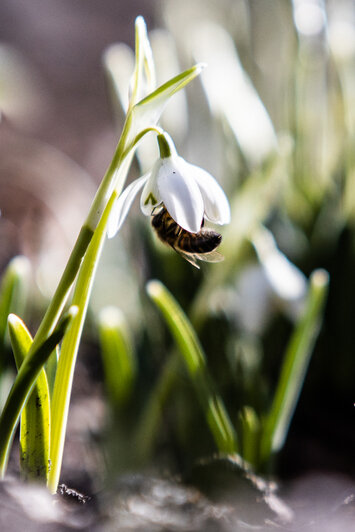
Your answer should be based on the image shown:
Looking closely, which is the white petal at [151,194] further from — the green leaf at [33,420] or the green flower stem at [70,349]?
the green leaf at [33,420]

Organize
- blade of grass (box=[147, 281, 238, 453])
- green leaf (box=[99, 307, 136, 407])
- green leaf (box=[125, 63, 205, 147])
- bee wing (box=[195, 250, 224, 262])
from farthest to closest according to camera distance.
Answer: green leaf (box=[99, 307, 136, 407])
blade of grass (box=[147, 281, 238, 453])
bee wing (box=[195, 250, 224, 262])
green leaf (box=[125, 63, 205, 147])

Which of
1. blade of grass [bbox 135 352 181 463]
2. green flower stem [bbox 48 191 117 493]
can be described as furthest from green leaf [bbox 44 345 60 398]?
blade of grass [bbox 135 352 181 463]

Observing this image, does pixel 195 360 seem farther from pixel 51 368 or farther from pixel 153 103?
pixel 153 103

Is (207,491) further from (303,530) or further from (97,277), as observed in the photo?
(97,277)

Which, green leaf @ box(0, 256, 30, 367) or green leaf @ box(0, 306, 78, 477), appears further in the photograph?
green leaf @ box(0, 256, 30, 367)

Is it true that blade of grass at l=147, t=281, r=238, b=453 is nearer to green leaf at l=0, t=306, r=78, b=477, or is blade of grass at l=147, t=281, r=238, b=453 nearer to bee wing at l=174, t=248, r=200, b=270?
bee wing at l=174, t=248, r=200, b=270

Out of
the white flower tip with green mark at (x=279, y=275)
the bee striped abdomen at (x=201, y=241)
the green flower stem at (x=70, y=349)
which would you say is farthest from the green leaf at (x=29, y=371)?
the white flower tip with green mark at (x=279, y=275)

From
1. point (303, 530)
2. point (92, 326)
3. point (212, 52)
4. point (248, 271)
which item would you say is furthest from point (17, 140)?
point (303, 530)
